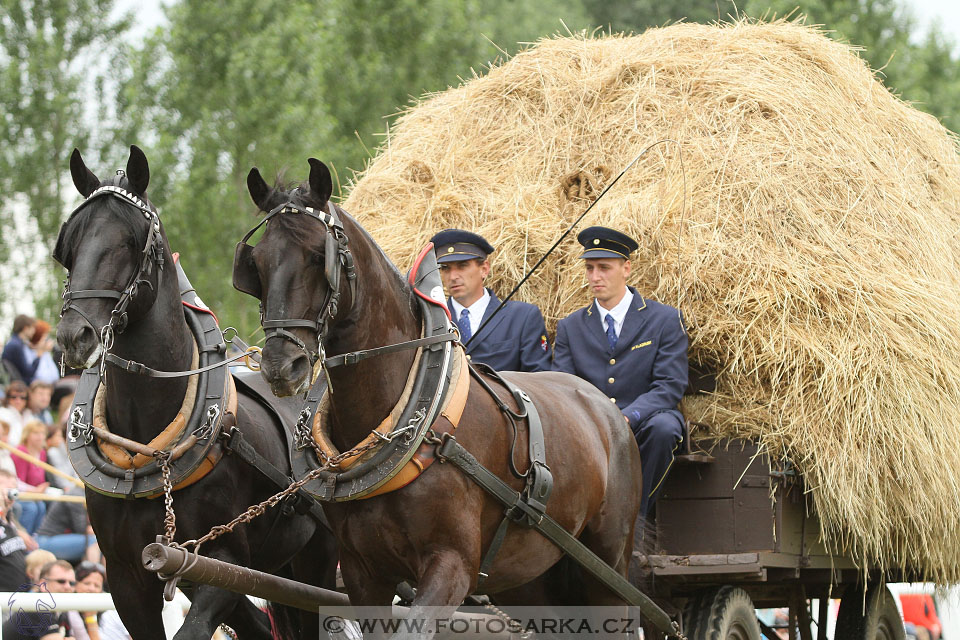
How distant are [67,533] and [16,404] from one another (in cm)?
156

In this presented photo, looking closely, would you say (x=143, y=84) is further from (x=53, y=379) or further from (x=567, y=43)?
(x=567, y=43)

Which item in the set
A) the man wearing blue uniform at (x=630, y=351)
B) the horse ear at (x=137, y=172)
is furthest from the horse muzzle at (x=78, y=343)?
the man wearing blue uniform at (x=630, y=351)

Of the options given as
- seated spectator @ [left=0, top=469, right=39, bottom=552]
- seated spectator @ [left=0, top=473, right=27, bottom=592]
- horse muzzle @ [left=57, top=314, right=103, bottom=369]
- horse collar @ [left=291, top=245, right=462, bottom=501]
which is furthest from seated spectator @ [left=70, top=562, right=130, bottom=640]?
horse muzzle @ [left=57, top=314, right=103, bottom=369]

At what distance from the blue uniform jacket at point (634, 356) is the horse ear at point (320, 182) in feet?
7.17

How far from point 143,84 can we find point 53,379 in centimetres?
722

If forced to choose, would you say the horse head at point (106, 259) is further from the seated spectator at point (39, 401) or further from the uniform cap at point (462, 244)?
the seated spectator at point (39, 401)

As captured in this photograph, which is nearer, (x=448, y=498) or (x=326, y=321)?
(x=326, y=321)

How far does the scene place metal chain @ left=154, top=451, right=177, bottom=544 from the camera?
399 cm

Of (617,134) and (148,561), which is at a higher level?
(617,134)

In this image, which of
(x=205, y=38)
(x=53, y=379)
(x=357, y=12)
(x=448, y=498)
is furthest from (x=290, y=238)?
(x=357, y=12)

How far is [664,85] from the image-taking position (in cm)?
667

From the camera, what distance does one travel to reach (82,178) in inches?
167

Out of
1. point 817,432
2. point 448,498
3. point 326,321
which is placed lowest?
point 817,432

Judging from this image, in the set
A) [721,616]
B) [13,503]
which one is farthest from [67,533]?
[721,616]
